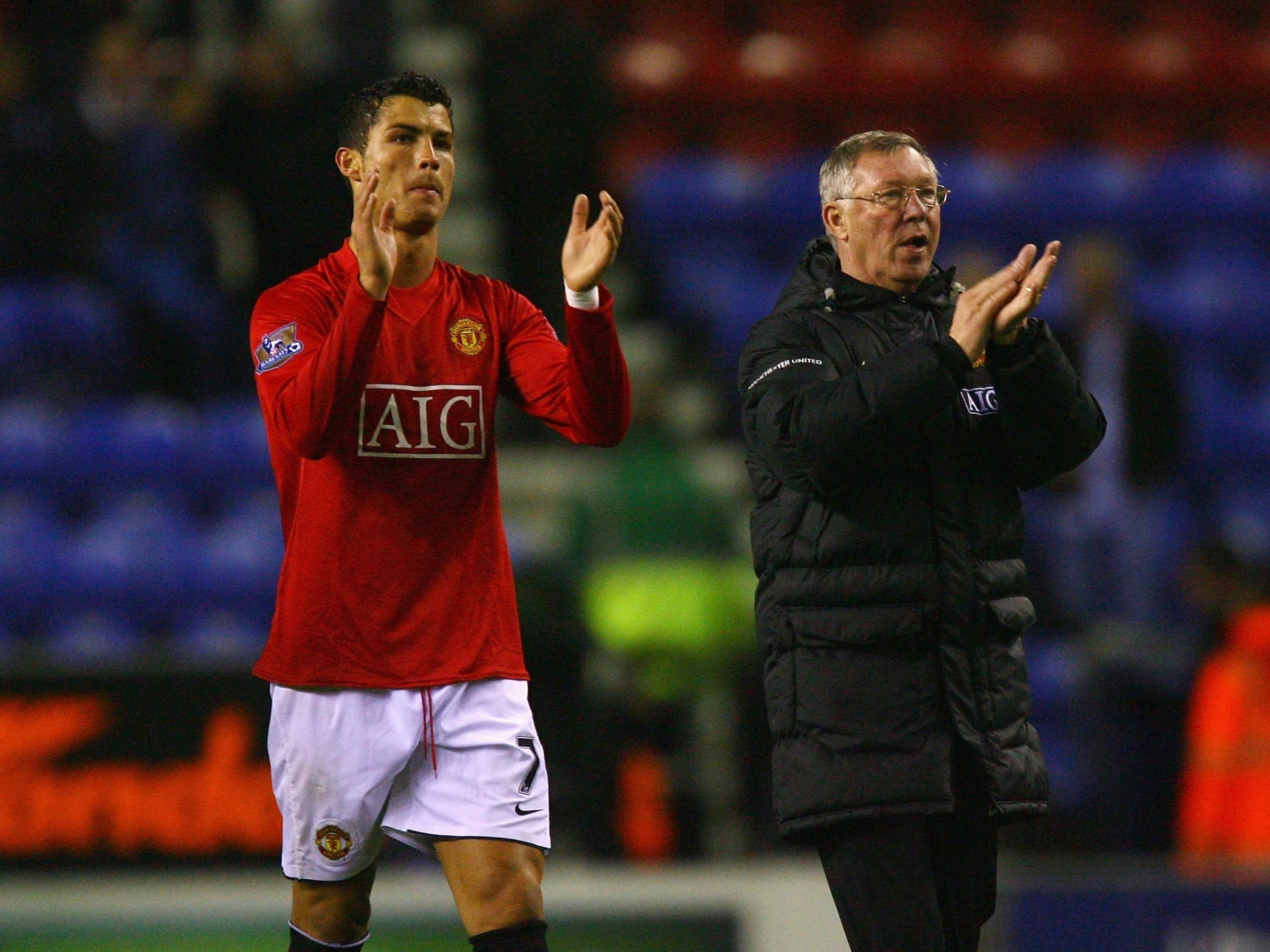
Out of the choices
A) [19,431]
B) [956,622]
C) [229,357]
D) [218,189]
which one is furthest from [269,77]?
[956,622]

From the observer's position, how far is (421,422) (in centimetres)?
338

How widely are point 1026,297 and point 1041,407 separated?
0.69ft

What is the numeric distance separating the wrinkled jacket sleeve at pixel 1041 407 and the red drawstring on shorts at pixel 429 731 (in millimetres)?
1047

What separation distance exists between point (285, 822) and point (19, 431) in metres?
4.37

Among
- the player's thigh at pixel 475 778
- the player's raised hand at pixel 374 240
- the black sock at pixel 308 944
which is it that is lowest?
the black sock at pixel 308 944

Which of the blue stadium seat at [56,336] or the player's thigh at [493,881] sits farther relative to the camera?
the blue stadium seat at [56,336]

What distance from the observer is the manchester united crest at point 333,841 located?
3.40 m

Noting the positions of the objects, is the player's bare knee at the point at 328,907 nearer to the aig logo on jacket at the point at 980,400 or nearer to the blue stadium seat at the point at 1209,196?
the aig logo on jacket at the point at 980,400

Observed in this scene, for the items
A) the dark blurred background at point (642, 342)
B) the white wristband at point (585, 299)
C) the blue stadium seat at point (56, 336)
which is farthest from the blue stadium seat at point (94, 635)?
the white wristband at point (585, 299)

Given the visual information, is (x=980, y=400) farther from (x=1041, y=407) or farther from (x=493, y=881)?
(x=493, y=881)

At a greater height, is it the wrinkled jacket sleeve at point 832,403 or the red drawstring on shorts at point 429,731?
the wrinkled jacket sleeve at point 832,403

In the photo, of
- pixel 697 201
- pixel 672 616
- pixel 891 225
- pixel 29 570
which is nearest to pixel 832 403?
pixel 891 225

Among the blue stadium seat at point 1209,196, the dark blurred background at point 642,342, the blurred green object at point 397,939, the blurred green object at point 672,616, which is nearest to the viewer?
the blurred green object at point 397,939

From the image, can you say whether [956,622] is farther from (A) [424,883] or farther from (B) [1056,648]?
(B) [1056,648]
